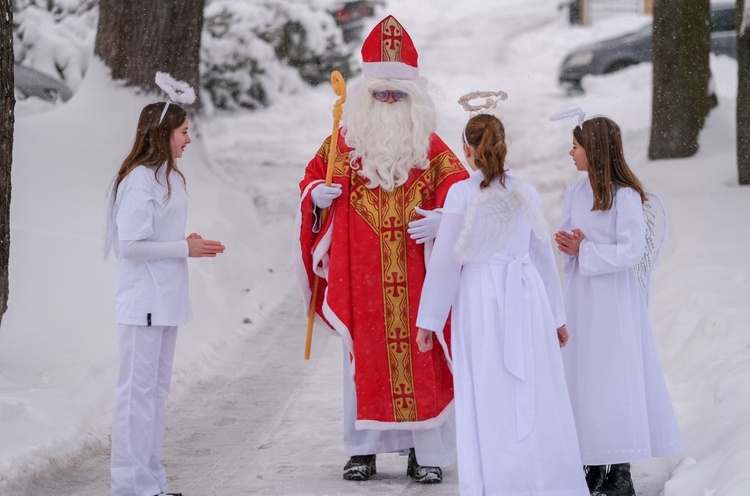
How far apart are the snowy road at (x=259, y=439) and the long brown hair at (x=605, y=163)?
1.58m

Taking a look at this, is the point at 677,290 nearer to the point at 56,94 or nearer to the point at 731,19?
the point at 56,94

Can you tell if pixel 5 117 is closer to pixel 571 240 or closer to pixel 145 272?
pixel 145 272

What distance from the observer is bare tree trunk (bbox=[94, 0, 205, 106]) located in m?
11.8

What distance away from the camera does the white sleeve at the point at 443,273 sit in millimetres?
5012

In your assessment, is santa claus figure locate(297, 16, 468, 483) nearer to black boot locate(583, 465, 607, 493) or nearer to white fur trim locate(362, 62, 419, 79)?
white fur trim locate(362, 62, 419, 79)

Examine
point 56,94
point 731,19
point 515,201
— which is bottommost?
point 515,201

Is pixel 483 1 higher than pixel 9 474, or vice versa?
pixel 483 1

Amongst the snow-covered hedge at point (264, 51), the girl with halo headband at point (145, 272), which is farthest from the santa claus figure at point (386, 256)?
the snow-covered hedge at point (264, 51)

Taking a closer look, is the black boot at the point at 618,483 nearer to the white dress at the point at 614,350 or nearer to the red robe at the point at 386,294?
the white dress at the point at 614,350

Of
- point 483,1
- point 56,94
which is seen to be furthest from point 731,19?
point 56,94

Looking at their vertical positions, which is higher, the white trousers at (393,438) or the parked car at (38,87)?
the parked car at (38,87)

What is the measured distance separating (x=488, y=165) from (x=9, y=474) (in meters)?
2.62

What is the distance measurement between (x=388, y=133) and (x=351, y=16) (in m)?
19.8

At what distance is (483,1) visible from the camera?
32.0 metres
